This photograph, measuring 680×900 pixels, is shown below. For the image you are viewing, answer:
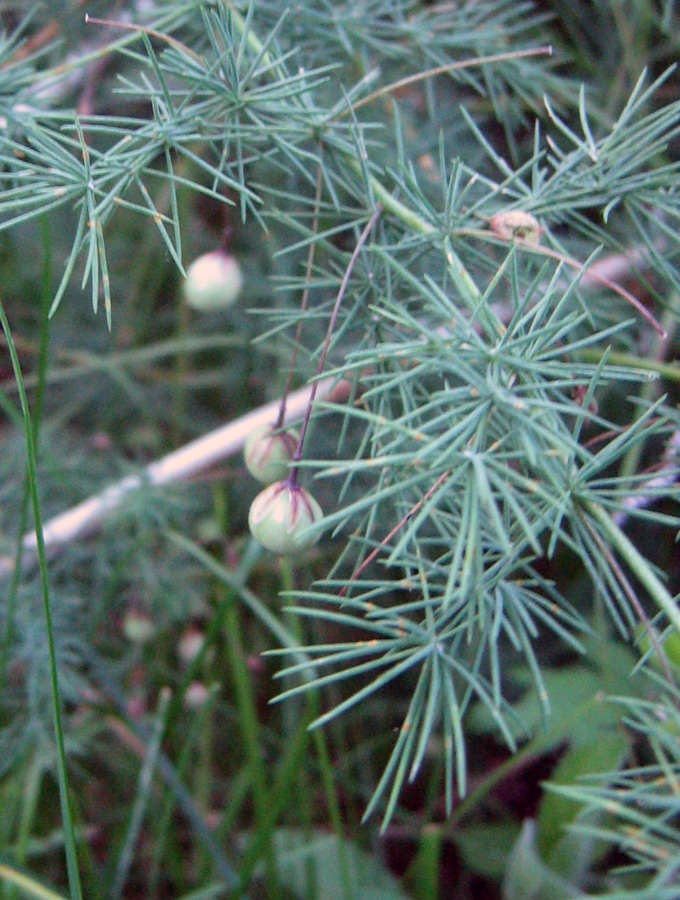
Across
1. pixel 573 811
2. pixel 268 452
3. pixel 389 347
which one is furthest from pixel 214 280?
pixel 573 811

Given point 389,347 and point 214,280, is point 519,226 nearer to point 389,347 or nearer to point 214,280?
point 389,347

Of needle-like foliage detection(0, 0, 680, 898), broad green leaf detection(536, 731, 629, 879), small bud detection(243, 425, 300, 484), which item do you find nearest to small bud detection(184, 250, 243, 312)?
needle-like foliage detection(0, 0, 680, 898)

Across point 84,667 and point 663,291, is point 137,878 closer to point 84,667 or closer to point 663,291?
point 84,667

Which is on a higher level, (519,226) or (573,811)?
(519,226)

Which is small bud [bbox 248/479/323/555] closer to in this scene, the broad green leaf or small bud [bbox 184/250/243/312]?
small bud [bbox 184/250/243/312]

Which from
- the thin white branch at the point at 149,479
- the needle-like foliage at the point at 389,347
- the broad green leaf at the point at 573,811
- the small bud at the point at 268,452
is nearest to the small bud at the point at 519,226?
the needle-like foliage at the point at 389,347

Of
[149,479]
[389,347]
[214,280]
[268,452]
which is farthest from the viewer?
[149,479]
